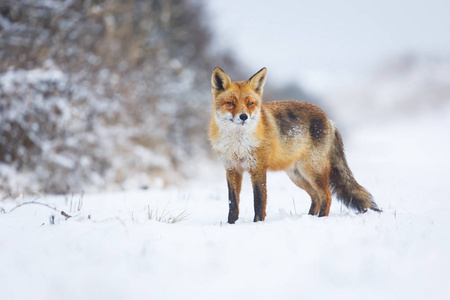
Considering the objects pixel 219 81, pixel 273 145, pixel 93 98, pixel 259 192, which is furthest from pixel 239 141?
pixel 93 98

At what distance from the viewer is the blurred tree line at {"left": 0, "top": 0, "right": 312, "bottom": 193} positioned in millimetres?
9727

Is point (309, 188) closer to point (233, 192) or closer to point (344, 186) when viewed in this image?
point (344, 186)

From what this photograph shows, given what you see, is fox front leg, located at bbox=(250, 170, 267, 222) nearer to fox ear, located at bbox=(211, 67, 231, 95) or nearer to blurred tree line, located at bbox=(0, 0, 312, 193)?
fox ear, located at bbox=(211, 67, 231, 95)

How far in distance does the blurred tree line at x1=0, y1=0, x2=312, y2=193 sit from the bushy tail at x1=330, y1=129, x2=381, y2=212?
6.99 meters

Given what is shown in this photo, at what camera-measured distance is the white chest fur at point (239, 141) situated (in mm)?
4289

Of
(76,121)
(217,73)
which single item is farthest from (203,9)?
(217,73)

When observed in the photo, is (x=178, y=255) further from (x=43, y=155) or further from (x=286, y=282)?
(x=43, y=155)

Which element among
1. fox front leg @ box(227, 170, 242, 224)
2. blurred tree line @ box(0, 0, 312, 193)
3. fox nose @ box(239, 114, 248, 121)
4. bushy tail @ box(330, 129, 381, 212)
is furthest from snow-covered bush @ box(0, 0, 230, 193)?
bushy tail @ box(330, 129, 381, 212)

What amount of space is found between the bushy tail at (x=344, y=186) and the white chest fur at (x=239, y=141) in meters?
1.29

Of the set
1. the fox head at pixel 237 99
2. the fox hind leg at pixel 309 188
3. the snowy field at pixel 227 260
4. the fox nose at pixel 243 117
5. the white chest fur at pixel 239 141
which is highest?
the fox head at pixel 237 99

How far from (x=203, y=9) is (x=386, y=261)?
2596 centimetres

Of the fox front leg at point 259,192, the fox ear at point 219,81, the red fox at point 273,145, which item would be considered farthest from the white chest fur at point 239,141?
the fox ear at point 219,81

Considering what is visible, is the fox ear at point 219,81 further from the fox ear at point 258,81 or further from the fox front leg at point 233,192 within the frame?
the fox front leg at point 233,192

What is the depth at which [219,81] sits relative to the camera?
450cm
